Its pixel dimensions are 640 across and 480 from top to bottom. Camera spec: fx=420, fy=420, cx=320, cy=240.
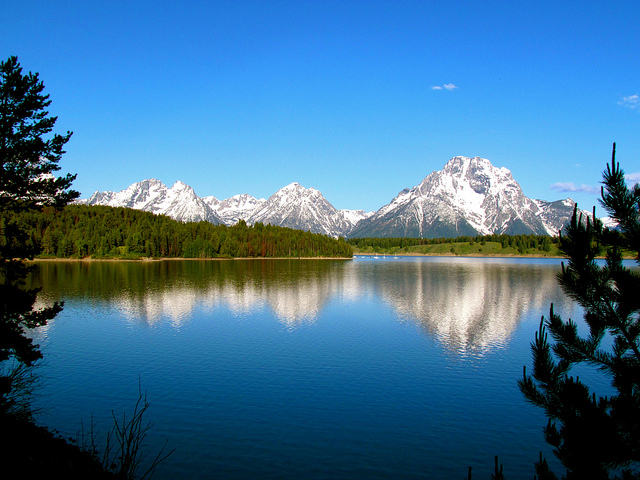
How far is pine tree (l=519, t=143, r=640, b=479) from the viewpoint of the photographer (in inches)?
353

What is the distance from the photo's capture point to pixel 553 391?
10305mm

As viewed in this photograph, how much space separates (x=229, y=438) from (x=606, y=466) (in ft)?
51.1

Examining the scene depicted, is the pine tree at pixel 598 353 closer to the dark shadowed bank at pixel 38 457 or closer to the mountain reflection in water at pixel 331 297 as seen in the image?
the dark shadowed bank at pixel 38 457

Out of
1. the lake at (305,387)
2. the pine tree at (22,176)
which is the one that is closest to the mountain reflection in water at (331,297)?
the lake at (305,387)

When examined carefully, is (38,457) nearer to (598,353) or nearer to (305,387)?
(305,387)

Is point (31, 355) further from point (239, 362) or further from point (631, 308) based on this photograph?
point (631, 308)

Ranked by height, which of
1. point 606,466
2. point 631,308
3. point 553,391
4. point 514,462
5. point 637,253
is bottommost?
point 514,462

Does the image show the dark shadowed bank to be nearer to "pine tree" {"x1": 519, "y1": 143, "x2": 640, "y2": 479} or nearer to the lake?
the lake

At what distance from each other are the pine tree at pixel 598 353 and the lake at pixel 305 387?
9010mm

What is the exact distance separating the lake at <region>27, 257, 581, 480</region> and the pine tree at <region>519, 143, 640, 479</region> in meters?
9.01

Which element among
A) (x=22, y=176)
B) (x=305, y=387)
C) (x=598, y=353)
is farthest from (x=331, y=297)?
(x=598, y=353)

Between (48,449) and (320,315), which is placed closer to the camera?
(48,449)

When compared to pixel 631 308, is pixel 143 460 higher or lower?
lower

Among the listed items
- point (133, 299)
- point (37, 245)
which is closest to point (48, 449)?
point (37, 245)
